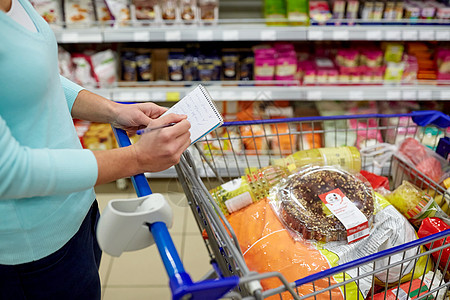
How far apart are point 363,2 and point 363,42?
318 mm

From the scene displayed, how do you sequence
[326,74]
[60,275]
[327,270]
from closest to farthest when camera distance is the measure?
[327,270]
[60,275]
[326,74]

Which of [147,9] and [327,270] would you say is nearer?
[327,270]

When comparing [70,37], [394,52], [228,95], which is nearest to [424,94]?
[394,52]

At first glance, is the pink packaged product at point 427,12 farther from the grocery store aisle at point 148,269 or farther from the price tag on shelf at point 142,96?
the grocery store aisle at point 148,269

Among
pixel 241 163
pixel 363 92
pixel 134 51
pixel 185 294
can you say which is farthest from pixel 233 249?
pixel 134 51

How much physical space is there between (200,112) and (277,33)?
1.50 metres

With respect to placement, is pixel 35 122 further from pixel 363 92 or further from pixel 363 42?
pixel 363 42

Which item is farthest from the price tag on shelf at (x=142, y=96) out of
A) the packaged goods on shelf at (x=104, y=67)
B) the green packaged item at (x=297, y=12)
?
the green packaged item at (x=297, y=12)

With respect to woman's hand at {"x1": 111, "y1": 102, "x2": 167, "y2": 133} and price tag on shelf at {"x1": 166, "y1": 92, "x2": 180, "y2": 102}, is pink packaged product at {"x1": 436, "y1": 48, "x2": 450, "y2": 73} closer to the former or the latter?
price tag on shelf at {"x1": 166, "y1": 92, "x2": 180, "y2": 102}

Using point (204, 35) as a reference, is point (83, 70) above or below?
below

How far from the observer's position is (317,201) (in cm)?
101

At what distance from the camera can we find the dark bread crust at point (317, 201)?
0.96 meters

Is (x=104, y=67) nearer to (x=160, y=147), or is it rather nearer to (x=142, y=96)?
(x=142, y=96)

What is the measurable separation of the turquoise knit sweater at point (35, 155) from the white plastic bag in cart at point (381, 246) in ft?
2.13
